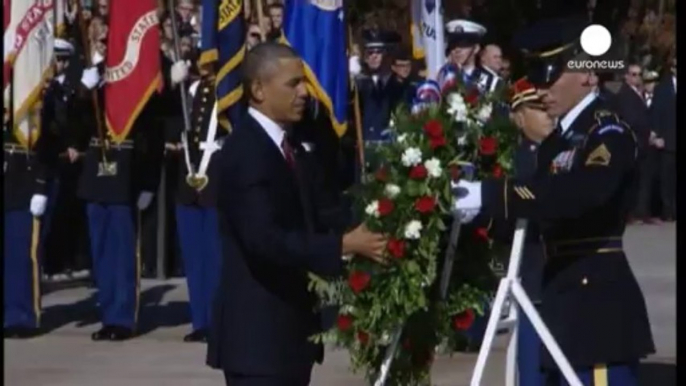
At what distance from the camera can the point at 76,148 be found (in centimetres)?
1155

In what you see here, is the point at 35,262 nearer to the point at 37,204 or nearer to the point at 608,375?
the point at 37,204

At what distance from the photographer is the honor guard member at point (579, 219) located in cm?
601

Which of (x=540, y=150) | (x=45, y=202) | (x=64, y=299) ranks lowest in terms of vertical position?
(x=64, y=299)

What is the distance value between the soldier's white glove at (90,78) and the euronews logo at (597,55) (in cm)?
590

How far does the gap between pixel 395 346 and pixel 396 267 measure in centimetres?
41

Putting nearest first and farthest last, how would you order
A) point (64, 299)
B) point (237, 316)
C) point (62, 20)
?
point (237, 316) < point (62, 20) < point (64, 299)

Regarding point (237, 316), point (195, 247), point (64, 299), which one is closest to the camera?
point (237, 316)

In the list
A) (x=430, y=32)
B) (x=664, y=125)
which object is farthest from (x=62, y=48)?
(x=664, y=125)

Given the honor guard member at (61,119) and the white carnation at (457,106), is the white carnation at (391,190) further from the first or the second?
the honor guard member at (61,119)

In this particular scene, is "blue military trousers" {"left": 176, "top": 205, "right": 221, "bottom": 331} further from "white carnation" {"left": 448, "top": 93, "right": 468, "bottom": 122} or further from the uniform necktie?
the uniform necktie

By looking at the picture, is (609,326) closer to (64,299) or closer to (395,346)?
(395,346)

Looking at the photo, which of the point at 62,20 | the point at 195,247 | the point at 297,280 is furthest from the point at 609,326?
the point at 62,20

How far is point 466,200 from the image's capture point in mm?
6141

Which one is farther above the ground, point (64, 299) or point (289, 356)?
point (289, 356)
